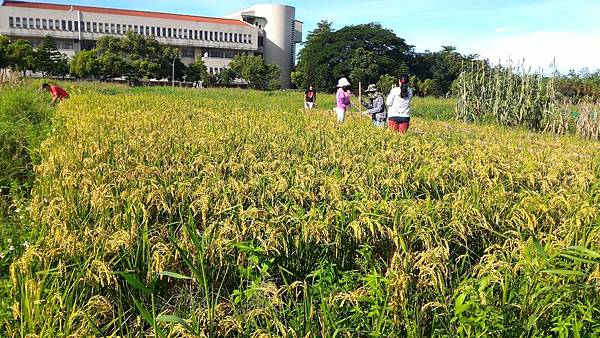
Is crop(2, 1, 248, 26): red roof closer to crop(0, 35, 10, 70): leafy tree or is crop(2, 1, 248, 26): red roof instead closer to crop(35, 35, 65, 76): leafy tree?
crop(35, 35, 65, 76): leafy tree

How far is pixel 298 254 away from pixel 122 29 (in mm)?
64975

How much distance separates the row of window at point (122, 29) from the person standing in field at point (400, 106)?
55.5 meters

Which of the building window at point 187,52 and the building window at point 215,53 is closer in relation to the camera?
the building window at point 187,52

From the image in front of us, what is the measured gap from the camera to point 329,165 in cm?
396

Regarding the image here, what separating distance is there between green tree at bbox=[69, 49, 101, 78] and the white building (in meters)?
15.1

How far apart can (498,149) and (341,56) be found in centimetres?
5632

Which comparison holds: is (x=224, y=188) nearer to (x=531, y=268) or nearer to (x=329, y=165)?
(x=329, y=165)

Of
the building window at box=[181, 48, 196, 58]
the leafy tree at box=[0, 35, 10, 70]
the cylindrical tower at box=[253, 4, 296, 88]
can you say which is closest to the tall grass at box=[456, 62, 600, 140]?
the leafy tree at box=[0, 35, 10, 70]

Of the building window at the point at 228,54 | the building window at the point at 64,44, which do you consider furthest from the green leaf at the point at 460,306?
the building window at the point at 228,54

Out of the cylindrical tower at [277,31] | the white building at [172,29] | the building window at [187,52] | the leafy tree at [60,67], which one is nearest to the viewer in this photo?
the leafy tree at [60,67]

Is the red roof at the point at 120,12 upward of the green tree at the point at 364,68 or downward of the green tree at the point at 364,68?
upward

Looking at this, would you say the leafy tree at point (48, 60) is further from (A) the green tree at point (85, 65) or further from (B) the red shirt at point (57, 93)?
(B) the red shirt at point (57, 93)

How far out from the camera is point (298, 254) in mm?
2324

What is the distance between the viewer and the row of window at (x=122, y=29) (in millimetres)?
56812
